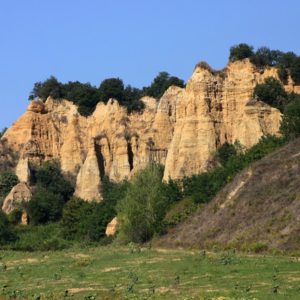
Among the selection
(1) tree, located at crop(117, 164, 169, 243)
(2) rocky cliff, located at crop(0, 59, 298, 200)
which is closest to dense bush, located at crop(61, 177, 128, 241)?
(2) rocky cliff, located at crop(0, 59, 298, 200)

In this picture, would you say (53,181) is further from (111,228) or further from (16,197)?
(111,228)

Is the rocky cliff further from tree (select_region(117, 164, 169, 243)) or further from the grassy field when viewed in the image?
the grassy field

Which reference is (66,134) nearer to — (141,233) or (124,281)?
(141,233)

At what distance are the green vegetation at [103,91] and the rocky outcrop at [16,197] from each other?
419 inches

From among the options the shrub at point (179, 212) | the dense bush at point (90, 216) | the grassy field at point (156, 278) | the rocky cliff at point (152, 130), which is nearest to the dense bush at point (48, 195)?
the rocky cliff at point (152, 130)

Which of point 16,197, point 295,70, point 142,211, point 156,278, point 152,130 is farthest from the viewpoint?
point 16,197

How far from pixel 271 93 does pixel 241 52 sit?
5707 millimetres

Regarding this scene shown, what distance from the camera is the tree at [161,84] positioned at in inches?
3292

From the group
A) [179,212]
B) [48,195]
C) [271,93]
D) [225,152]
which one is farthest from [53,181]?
[179,212]

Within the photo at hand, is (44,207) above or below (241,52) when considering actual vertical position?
below

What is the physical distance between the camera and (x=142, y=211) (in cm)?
5441

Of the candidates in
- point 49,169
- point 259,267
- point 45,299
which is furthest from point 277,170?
point 49,169

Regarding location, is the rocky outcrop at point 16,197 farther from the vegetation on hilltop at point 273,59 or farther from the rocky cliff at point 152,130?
the vegetation on hilltop at point 273,59

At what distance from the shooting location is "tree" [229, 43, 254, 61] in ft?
220
